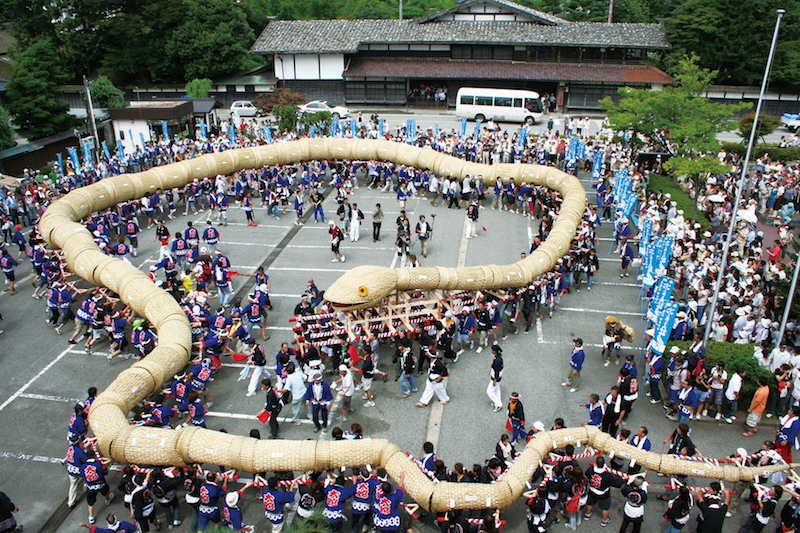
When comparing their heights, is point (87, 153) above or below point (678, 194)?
above

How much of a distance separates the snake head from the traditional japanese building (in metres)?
35.6

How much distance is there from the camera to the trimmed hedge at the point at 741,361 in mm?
13227

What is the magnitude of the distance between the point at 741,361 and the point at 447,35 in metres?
40.6

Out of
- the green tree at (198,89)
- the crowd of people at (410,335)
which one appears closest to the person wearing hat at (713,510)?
the crowd of people at (410,335)

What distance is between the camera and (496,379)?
13375 mm

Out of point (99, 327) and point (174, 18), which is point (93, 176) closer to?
point (99, 327)

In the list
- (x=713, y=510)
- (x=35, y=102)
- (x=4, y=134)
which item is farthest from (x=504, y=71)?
(x=713, y=510)

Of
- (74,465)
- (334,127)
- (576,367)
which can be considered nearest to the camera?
(74,465)

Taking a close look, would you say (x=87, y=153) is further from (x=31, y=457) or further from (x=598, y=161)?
(x=598, y=161)

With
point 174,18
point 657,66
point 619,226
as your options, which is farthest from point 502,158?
point 174,18

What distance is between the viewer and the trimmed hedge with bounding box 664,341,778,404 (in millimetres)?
13227

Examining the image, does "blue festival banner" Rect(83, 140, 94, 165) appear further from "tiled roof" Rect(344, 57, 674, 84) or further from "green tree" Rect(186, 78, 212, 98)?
"tiled roof" Rect(344, 57, 674, 84)

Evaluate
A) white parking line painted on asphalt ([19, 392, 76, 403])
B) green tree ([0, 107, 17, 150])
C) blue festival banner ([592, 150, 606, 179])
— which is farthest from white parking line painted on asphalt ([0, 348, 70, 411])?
green tree ([0, 107, 17, 150])

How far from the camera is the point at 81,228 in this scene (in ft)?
63.1
